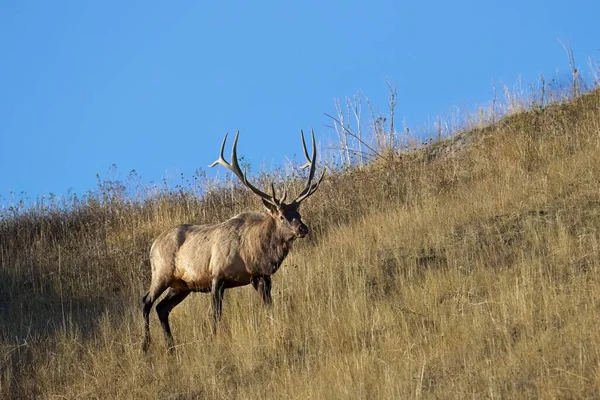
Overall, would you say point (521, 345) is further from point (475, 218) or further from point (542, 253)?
point (475, 218)

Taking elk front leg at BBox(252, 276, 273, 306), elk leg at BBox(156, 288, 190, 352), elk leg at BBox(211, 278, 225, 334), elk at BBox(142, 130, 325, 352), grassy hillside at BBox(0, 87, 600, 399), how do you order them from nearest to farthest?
grassy hillside at BBox(0, 87, 600, 399), elk leg at BBox(211, 278, 225, 334), elk front leg at BBox(252, 276, 273, 306), elk at BBox(142, 130, 325, 352), elk leg at BBox(156, 288, 190, 352)

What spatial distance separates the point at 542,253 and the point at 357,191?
5.64 metres

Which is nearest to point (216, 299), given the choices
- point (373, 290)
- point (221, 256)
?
point (221, 256)

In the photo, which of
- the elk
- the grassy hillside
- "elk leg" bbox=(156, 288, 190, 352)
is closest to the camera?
the grassy hillside

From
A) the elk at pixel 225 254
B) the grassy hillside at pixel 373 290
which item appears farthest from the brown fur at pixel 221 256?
the grassy hillside at pixel 373 290

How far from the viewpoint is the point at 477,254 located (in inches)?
421

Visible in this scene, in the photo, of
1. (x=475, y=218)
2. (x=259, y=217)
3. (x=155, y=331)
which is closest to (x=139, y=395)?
(x=155, y=331)

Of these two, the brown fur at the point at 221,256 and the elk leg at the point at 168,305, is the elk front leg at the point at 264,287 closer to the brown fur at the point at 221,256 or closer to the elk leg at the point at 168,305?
the brown fur at the point at 221,256

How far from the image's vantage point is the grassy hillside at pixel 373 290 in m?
7.55

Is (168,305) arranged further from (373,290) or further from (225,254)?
(373,290)

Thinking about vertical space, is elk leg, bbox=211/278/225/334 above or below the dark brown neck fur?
below

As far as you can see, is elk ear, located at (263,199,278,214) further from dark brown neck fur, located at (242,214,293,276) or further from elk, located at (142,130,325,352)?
dark brown neck fur, located at (242,214,293,276)

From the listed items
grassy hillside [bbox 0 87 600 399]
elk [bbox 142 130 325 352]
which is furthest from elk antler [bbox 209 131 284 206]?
grassy hillside [bbox 0 87 600 399]

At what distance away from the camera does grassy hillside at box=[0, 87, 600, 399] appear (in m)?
7.55
